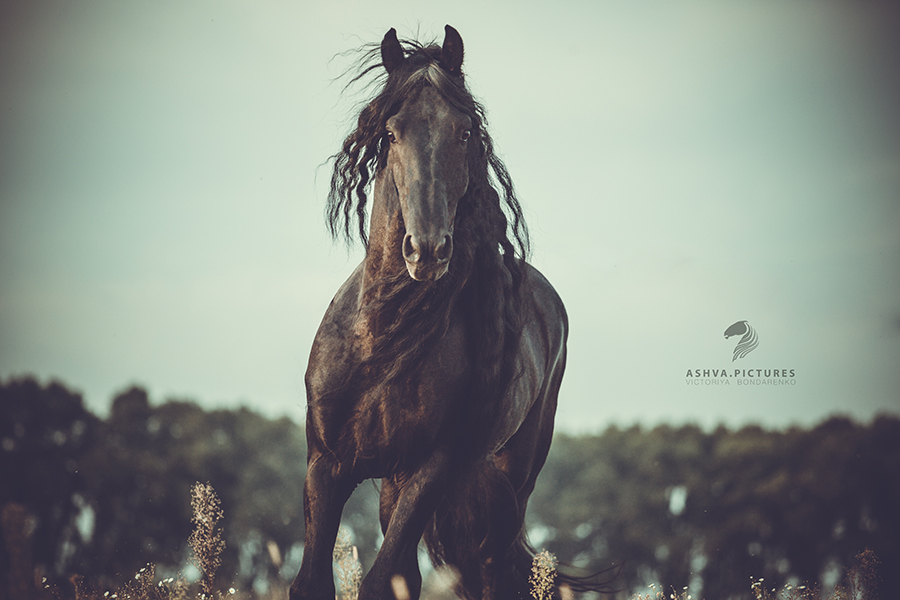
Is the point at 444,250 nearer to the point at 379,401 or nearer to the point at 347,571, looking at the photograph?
the point at 379,401

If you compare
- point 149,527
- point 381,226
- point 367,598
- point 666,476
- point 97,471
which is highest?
point 666,476

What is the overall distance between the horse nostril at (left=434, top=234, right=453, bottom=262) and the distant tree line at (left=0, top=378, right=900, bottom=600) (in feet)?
74.4

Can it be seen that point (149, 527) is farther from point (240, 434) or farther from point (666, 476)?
point (666, 476)

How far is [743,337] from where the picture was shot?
15000 millimetres

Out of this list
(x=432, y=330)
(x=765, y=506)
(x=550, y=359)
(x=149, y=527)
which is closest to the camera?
(x=432, y=330)

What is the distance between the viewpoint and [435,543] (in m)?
5.30

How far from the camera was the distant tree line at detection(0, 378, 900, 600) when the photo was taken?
2606cm

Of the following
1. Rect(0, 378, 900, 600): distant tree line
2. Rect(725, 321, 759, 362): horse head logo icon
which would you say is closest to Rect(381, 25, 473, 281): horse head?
Rect(725, 321, 759, 362): horse head logo icon

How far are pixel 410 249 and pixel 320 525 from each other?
146 centimetres

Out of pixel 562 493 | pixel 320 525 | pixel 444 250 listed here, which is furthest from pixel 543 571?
pixel 562 493

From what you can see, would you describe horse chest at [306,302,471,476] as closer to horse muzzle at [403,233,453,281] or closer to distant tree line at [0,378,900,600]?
horse muzzle at [403,233,453,281]

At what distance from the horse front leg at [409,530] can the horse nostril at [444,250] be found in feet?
3.50

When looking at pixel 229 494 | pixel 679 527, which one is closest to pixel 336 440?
pixel 229 494

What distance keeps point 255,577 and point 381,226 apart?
23716 millimetres
